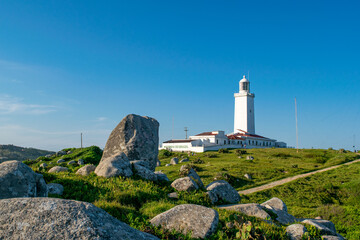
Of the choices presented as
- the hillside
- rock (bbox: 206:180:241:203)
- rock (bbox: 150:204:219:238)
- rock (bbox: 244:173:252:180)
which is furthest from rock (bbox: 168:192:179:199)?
the hillside

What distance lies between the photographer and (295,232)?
11.1m

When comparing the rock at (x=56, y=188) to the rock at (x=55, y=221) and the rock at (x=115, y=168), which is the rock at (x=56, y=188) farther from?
the rock at (x=55, y=221)

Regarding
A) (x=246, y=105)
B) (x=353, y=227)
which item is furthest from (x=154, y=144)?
(x=246, y=105)

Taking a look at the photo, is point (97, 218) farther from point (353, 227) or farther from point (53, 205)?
point (353, 227)

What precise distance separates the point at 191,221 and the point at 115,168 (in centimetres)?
826

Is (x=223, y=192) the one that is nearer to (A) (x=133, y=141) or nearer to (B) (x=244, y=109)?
(A) (x=133, y=141)

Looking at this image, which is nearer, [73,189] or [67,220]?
[67,220]

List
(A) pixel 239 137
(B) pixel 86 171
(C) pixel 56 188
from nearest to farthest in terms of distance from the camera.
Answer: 1. (C) pixel 56 188
2. (B) pixel 86 171
3. (A) pixel 239 137

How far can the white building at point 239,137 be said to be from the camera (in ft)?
250

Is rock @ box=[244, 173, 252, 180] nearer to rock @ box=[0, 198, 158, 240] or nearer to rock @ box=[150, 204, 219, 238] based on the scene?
rock @ box=[150, 204, 219, 238]

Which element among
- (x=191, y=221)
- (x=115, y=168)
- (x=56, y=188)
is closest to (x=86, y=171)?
(x=115, y=168)

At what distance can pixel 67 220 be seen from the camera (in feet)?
15.5

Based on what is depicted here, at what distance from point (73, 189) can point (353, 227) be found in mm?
18715

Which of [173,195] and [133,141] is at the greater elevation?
[133,141]
